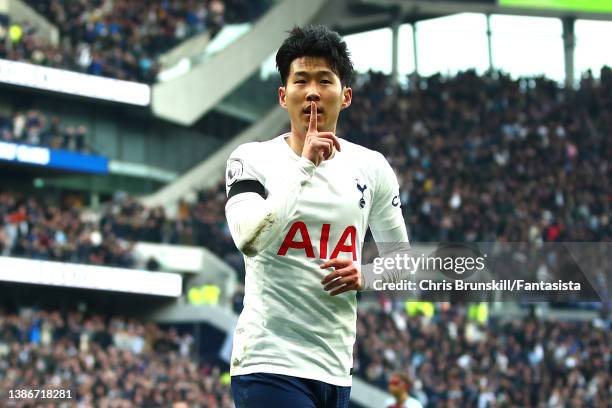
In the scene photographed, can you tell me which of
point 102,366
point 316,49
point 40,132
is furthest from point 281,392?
point 40,132

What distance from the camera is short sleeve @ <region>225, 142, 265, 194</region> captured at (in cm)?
397

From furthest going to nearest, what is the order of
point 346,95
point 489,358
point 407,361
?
point 489,358, point 407,361, point 346,95

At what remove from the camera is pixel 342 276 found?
12.4ft

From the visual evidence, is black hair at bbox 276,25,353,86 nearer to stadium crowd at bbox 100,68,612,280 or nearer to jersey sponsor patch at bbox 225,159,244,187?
jersey sponsor patch at bbox 225,159,244,187

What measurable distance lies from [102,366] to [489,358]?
8.07 metres

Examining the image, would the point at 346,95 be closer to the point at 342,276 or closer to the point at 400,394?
the point at 342,276

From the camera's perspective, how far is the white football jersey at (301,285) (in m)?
3.89

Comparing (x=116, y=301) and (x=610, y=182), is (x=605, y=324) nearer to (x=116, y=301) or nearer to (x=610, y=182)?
(x=610, y=182)

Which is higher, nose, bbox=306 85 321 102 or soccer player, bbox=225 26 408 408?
nose, bbox=306 85 321 102

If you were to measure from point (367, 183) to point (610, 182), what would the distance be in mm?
27592

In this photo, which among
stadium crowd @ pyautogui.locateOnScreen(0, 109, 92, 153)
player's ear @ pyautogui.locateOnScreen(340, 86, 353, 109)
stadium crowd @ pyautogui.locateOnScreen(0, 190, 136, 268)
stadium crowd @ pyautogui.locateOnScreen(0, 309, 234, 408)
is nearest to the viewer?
player's ear @ pyautogui.locateOnScreen(340, 86, 353, 109)

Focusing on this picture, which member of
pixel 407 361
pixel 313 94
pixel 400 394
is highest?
pixel 407 361

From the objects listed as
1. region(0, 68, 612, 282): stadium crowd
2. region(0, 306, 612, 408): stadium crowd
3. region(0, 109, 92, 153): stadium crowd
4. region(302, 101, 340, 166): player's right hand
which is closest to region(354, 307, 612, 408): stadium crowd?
region(0, 306, 612, 408): stadium crowd

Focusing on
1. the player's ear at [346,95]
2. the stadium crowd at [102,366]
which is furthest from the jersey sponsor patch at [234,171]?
the stadium crowd at [102,366]
